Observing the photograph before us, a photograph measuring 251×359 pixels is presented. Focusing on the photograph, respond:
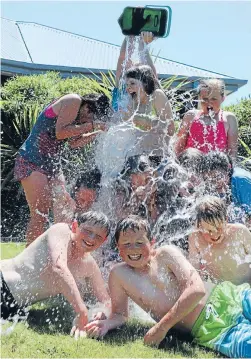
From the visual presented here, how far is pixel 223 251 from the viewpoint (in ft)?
12.6

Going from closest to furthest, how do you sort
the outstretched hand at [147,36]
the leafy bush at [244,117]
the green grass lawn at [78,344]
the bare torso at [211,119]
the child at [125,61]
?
1. the green grass lawn at [78,344]
2. the bare torso at [211,119]
3. the child at [125,61]
4. the outstretched hand at [147,36]
5. the leafy bush at [244,117]

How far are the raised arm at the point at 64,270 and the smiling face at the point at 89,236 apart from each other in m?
0.10

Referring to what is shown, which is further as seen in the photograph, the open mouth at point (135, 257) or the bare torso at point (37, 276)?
the bare torso at point (37, 276)

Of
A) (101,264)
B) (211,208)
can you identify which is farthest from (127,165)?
(211,208)

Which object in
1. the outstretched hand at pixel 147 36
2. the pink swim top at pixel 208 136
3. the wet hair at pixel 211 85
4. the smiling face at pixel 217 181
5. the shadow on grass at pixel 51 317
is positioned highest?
the outstretched hand at pixel 147 36

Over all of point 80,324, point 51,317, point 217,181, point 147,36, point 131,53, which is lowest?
point 51,317

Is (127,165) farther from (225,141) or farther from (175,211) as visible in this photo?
(225,141)

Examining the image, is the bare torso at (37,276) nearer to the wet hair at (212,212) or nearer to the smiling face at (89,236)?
the smiling face at (89,236)

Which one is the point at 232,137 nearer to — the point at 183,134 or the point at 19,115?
the point at 183,134

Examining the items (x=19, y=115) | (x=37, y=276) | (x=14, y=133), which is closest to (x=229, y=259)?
(x=37, y=276)

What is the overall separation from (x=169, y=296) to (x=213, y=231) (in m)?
0.63

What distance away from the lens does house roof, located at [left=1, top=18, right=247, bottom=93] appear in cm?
1330

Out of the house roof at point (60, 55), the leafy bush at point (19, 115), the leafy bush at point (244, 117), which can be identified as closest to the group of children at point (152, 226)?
the leafy bush at point (19, 115)

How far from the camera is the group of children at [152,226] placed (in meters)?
3.39
